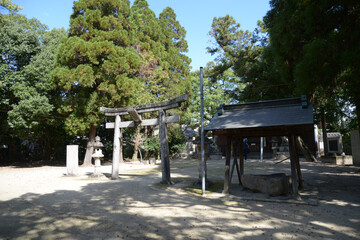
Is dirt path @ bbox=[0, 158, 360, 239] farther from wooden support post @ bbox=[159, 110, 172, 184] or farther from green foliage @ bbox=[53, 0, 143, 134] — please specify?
green foliage @ bbox=[53, 0, 143, 134]

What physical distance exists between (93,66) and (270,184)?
527 inches

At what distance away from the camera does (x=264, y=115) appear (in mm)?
6340

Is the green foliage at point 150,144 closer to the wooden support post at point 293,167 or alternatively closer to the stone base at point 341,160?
the stone base at point 341,160

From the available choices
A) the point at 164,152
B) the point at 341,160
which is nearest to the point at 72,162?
the point at 164,152

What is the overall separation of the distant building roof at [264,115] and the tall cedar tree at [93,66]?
9.90m

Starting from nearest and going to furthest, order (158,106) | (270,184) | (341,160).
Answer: (270,184) < (158,106) < (341,160)

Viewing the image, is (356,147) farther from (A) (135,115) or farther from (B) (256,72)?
(A) (135,115)

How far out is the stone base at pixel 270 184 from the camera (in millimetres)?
6176

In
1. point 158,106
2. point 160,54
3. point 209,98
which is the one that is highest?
point 160,54

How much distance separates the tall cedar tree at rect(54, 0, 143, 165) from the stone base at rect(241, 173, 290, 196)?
11.0 meters

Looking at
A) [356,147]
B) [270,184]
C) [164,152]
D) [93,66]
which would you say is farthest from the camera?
[93,66]

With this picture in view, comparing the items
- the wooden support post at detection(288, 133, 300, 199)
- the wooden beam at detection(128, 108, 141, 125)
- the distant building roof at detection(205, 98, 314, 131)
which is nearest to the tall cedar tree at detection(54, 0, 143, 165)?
the wooden beam at detection(128, 108, 141, 125)

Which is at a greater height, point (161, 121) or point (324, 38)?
point (324, 38)

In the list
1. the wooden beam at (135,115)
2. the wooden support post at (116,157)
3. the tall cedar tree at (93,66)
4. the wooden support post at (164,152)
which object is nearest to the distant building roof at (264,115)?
the wooden support post at (164,152)
